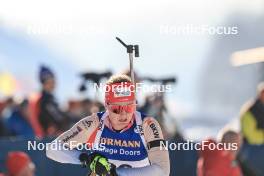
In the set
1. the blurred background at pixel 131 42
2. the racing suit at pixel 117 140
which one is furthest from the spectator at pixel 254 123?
the racing suit at pixel 117 140

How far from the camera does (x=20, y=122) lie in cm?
639

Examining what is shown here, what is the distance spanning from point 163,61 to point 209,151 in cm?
70

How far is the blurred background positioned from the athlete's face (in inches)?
41.4

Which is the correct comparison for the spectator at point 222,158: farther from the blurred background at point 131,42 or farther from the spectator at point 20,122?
the spectator at point 20,122

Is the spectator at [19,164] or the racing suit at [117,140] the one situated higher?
the racing suit at [117,140]

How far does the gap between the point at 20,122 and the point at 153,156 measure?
1761 mm

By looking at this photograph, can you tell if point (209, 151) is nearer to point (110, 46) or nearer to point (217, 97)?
→ point (217, 97)

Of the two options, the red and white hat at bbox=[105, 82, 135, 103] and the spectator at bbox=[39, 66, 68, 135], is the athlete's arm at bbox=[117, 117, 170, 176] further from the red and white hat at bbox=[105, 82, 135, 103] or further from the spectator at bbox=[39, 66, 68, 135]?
the spectator at bbox=[39, 66, 68, 135]

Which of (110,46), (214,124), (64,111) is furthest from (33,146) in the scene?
(214,124)

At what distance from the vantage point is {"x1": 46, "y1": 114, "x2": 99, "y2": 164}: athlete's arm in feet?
16.9

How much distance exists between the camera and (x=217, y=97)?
6.49 metres

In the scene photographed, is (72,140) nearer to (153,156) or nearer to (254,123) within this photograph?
(153,156)

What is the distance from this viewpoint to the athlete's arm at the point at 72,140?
515 cm

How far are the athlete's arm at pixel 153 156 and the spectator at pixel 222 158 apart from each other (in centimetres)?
120
